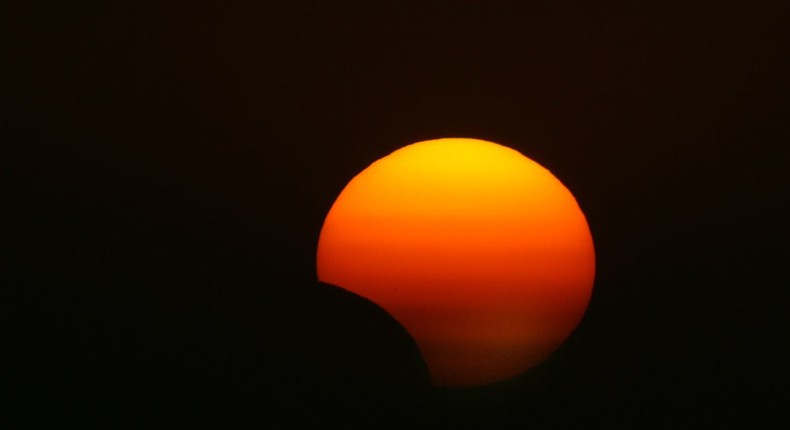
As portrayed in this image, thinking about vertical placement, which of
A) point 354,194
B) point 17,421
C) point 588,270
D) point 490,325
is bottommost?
point 17,421

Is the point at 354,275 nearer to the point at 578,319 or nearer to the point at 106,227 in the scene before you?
the point at 578,319

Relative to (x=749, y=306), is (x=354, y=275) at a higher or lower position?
lower

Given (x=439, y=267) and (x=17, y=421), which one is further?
(x=17, y=421)

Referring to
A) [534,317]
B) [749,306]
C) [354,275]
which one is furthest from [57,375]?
[749,306]

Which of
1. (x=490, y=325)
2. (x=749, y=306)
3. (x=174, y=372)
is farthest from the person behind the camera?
(x=749, y=306)

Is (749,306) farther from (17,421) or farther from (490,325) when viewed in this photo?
(17,421)

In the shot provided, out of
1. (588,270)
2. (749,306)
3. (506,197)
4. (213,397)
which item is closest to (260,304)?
(213,397)

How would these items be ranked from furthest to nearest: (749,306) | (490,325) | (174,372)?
(749,306)
(174,372)
(490,325)
